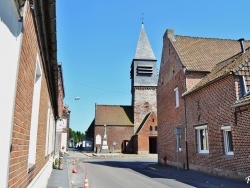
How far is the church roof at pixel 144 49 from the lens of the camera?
55.3 metres

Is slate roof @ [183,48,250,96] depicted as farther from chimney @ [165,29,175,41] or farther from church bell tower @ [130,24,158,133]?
church bell tower @ [130,24,158,133]

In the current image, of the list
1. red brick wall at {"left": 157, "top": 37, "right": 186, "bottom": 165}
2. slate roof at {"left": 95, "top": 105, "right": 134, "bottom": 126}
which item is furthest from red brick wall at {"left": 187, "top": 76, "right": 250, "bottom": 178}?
slate roof at {"left": 95, "top": 105, "right": 134, "bottom": 126}

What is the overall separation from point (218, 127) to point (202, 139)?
278 cm

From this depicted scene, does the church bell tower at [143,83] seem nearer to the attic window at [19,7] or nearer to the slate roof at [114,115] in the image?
the slate roof at [114,115]

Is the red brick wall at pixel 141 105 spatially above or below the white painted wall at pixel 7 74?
above

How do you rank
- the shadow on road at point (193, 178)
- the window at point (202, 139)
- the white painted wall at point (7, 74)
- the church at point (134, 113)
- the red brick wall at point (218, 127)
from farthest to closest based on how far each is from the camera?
the church at point (134, 113) → the window at point (202, 139) → the red brick wall at point (218, 127) → the shadow on road at point (193, 178) → the white painted wall at point (7, 74)

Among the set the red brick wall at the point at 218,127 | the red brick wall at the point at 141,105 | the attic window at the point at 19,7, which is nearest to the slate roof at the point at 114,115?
the red brick wall at the point at 141,105

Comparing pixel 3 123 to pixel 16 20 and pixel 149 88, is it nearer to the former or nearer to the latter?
pixel 16 20

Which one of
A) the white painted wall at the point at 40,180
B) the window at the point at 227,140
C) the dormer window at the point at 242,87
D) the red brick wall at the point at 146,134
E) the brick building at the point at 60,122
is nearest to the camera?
the white painted wall at the point at 40,180

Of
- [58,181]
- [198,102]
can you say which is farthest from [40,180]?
[198,102]

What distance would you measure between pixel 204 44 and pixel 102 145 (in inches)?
1237

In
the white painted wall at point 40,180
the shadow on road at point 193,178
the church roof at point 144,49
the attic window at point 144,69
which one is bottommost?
the shadow on road at point 193,178

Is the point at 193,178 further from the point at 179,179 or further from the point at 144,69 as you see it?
the point at 144,69

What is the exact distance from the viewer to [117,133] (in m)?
53.2
